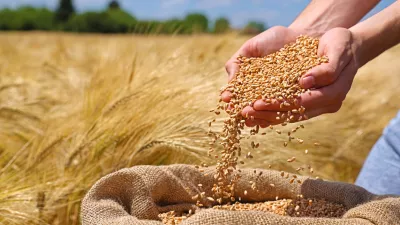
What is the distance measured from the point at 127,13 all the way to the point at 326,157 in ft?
78.2

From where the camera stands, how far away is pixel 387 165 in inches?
76.0

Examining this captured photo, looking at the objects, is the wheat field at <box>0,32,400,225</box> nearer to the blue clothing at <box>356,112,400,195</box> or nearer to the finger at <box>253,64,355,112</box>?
the blue clothing at <box>356,112,400,195</box>

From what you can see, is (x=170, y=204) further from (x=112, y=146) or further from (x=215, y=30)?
(x=215, y=30)

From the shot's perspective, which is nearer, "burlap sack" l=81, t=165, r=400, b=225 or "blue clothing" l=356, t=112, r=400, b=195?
"burlap sack" l=81, t=165, r=400, b=225

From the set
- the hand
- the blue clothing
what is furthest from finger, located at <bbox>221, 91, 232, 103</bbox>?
the blue clothing

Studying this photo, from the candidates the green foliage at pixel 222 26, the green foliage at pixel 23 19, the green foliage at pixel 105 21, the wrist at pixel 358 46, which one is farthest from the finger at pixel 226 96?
the green foliage at pixel 23 19

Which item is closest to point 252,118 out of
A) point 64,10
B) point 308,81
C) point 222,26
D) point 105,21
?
point 308,81

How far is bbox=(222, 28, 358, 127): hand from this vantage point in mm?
1198

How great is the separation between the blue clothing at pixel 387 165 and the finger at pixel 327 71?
0.74 metres

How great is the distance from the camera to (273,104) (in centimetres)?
119

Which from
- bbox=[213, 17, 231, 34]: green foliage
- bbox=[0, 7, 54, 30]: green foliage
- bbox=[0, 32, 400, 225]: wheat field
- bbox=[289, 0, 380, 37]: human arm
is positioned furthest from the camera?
bbox=[0, 7, 54, 30]: green foliage

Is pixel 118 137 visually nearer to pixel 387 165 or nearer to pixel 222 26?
pixel 387 165

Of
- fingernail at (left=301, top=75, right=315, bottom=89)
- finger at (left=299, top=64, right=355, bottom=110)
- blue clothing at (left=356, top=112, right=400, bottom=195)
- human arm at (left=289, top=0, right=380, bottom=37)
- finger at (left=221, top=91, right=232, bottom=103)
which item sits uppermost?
human arm at (left=289, top=0, right=380, bottom=37)

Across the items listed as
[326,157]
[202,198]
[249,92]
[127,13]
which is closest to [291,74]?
[249,92]
